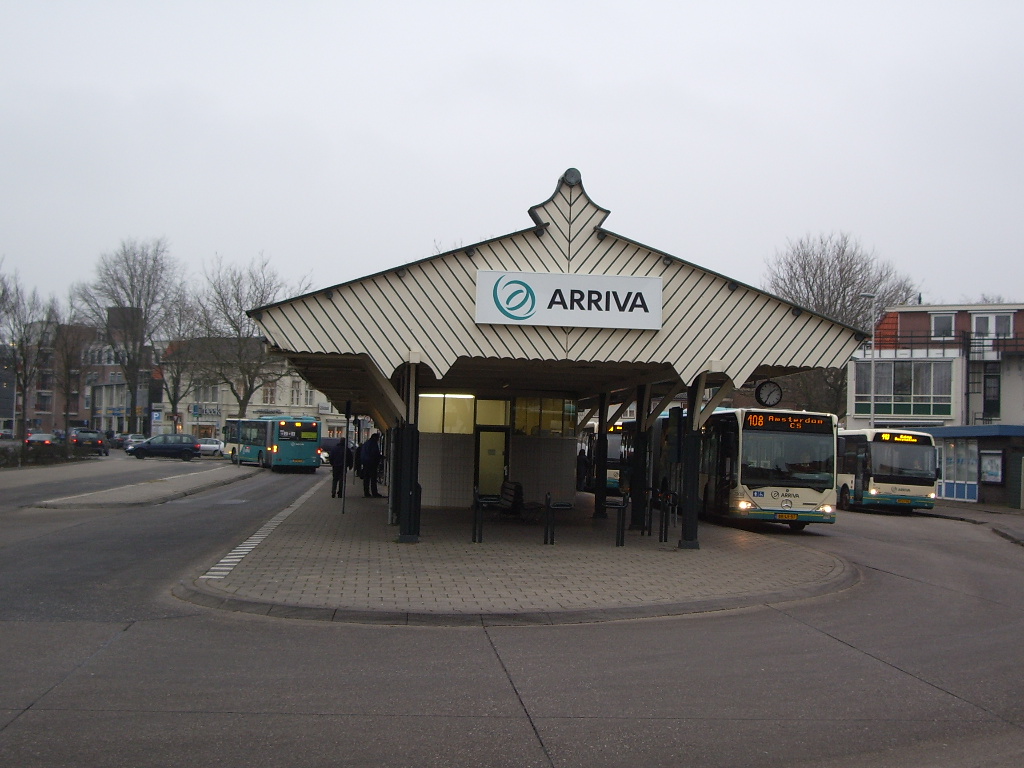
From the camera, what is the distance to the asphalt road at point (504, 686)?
5.53m

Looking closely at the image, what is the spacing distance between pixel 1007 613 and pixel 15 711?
1038 centimetres

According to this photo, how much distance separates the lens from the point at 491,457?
2552cm

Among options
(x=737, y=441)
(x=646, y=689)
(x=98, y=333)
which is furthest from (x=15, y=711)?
(x=98, y=333)

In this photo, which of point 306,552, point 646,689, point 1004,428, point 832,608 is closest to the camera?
point 646,689

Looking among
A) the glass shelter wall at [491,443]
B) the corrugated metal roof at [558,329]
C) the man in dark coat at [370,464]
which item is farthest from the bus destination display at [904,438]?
the corrugated metal roof at [558,329]

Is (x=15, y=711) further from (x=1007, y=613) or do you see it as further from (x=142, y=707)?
(x=1007, y=613)

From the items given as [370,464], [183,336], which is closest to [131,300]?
[183,336]

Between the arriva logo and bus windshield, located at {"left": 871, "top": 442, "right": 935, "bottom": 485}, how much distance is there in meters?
20.9

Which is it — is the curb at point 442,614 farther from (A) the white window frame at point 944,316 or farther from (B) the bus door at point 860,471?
(A) the white window frame at point 944,316

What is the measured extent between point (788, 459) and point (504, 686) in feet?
54.7

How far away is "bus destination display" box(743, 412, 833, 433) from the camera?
74.0 ft

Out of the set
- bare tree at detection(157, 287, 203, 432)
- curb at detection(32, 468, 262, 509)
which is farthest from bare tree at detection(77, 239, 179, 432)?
curb at detection(32, 468, 262, 509)

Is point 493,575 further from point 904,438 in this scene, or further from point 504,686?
point 904,438

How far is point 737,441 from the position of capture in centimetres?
2272
